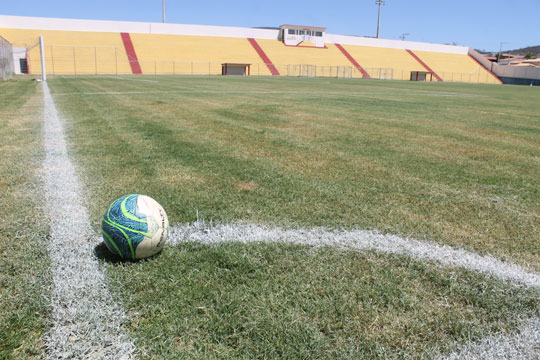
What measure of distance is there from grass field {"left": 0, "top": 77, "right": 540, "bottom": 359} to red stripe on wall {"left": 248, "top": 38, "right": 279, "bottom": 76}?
4528 centimetres

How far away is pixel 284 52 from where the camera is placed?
56.5 meters

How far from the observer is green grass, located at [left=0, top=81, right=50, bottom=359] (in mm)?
1841

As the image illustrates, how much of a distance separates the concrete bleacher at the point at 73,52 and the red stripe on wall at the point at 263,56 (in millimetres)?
16788

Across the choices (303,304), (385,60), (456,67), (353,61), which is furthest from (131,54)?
(456,67)

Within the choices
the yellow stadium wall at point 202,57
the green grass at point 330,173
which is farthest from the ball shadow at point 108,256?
the yellow stadium wall at point 202,57

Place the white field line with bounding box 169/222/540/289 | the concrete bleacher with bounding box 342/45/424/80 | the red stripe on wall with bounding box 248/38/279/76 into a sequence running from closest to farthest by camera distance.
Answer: the white field line with bounding box 169/222/540/289, the red stripe on wall with bounding box 248/38/279/76, the concrete bleacher with bounding box 342/45/424/80

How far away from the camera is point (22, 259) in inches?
97.9

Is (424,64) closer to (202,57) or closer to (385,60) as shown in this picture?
(385,60)

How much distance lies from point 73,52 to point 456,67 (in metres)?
56.3

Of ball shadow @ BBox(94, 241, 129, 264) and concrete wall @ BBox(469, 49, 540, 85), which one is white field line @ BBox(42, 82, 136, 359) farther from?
concrete wall @ BBox(469, 49, 540, 85)

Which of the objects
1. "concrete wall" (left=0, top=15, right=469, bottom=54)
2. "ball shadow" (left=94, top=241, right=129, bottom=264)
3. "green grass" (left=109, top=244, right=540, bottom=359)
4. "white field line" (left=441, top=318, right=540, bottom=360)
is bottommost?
"white field line" (left=441, top=318, right=540, bottom=360)

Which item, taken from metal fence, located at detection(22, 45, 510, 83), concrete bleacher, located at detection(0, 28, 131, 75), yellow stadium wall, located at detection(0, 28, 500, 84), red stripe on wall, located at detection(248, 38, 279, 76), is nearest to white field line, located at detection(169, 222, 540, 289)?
yellow stadium wall, located at detection(0, 28, 500, 84)

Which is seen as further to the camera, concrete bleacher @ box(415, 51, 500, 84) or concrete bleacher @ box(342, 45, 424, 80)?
concrete bleacher @ box(415, 51, 500, 84)

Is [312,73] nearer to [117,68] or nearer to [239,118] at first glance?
[117,68]
